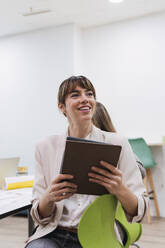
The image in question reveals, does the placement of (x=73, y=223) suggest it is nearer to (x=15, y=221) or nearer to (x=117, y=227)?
(x=117, y=227)

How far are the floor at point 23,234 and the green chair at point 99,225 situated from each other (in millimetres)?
1928

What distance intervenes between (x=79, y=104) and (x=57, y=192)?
435 millimetres

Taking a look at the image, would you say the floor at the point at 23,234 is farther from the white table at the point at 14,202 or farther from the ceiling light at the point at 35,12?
the ceiling light at the point at 35,12

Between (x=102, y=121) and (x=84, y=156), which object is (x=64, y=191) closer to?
(x=84, y=156)

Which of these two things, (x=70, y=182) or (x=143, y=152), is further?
(x=143, y=152)

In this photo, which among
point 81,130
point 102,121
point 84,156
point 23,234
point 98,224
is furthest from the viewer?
point 23,234

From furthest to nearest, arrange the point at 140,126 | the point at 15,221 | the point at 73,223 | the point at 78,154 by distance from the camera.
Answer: the point at 140,126
the point at 15,221
the point at 73,223
the point at 78,154

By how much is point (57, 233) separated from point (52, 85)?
342 centimetres

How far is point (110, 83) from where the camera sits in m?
4.46

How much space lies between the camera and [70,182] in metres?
1.09

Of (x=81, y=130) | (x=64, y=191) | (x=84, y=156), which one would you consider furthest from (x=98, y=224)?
(x=81, y=130)

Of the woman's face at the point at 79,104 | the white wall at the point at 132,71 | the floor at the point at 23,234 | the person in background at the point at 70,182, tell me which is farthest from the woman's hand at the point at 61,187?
the white wall at the point at 132,71

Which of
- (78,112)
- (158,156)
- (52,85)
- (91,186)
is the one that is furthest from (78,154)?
(52,85)

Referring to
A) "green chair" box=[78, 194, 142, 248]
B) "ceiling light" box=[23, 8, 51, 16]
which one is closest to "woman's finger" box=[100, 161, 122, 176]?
"green chair" box=[78, 194, 142, 248]
